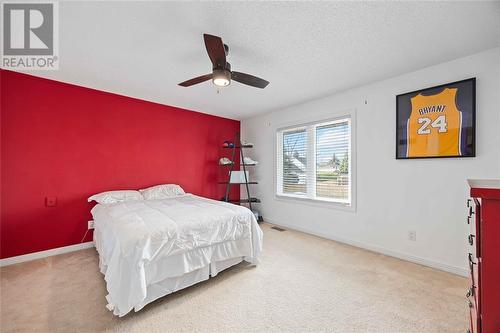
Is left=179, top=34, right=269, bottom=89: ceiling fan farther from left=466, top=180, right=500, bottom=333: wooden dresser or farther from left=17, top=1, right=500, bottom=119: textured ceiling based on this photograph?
left=466, top=180, right=500, bottom=333: wooden dresser

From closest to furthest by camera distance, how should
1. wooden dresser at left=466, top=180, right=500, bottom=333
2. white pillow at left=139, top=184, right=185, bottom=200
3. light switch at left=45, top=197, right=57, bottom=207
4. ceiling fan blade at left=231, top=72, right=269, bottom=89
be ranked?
wooden dresser at left=466, top=180, right=500, bottom=333 < ceiling fan blade at left=231, top=72, right=269, bottom=89 < light switch at left=45, top=197, right=57, bottom=207 < white pillow at left=139, top=184, right=185, bottom=200

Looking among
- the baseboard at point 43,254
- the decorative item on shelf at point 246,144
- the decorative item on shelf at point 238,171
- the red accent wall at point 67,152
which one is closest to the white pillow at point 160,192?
the red accent wall at point 67,152

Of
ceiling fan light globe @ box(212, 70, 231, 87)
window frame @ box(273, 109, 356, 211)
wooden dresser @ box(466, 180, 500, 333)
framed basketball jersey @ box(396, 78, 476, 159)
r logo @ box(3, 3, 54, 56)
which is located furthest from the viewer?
window frame @ box(273, 109, 356, 211)

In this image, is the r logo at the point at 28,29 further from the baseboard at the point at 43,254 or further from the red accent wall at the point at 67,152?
the baseboard at the point at 43,254

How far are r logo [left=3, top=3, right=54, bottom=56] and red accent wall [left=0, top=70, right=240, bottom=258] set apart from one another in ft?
2.34

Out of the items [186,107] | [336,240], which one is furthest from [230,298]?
[186,107]

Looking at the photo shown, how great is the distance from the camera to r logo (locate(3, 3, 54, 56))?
1664 mm

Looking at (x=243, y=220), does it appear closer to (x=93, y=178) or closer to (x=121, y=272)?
(x=121, y=272)

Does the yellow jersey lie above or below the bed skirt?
above

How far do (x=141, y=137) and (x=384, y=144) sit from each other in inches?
150

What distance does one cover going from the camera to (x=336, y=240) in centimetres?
334

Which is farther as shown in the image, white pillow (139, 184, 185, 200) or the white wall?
white pillow (139, 184, 185, 200)

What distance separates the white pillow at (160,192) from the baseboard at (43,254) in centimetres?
103

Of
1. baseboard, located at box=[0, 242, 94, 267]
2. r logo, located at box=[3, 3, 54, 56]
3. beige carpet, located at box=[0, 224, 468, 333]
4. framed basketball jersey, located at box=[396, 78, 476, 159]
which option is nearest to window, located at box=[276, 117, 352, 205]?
framed basketball jersey, located at box=[396, 78, 476, 159]
